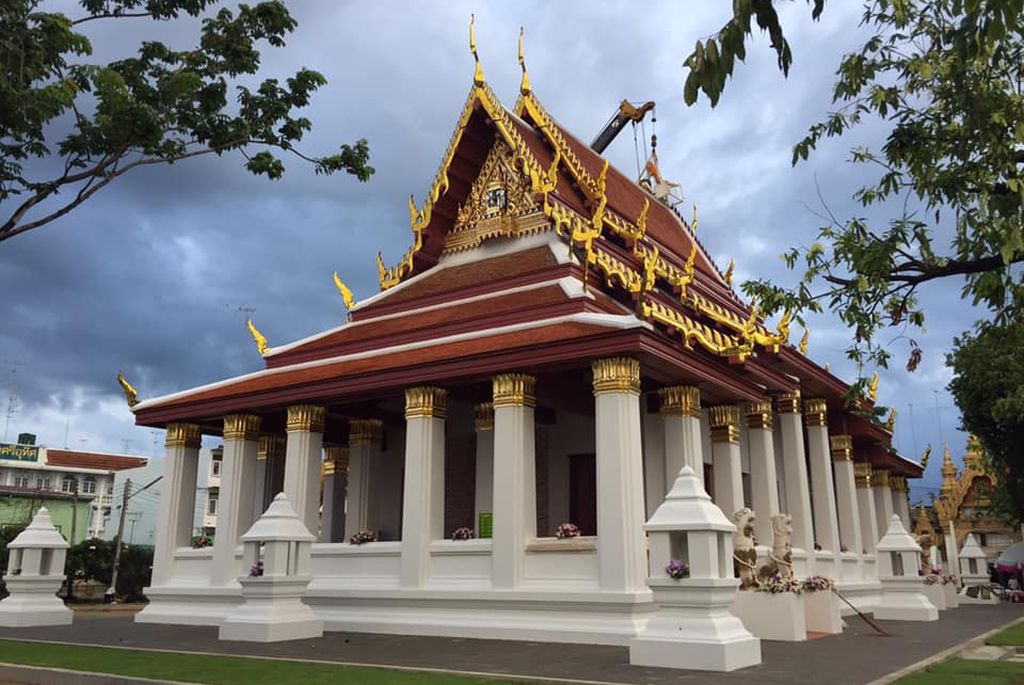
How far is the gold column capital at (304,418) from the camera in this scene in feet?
50.3

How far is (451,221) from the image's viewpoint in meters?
18.1

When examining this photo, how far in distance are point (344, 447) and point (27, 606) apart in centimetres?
679

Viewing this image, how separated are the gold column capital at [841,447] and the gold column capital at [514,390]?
35.6 ft

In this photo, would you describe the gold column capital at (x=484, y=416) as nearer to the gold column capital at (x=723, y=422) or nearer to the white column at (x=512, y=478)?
the white column at (x=512, y=478)

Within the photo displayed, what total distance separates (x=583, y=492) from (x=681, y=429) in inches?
103

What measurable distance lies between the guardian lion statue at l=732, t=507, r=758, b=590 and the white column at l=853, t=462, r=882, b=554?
39.0ft

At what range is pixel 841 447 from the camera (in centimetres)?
2112

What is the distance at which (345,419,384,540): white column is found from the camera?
55.9 feet

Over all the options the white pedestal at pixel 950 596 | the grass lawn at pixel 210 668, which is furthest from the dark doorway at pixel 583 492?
the white pedestal at pixel 950 596

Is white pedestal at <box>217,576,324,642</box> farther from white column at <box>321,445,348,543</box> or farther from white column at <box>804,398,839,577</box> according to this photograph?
white column at <box>804,398,839,577</box>

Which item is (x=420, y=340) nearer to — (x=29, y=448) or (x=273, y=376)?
(x=273, y=376)

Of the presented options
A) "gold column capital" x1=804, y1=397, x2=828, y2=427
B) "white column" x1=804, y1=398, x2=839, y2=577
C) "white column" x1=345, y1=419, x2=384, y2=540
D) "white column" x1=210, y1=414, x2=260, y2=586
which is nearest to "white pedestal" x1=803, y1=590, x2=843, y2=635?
"white column" x1=804, y1=398, x2=839, y2=577

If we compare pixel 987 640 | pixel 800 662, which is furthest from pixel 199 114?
pixel 987 640

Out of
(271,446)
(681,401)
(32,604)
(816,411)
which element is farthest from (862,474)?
(32,604)
